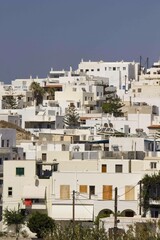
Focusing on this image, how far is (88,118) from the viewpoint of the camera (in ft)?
273

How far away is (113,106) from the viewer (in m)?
86.8

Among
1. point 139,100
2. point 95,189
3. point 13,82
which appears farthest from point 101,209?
point 13,82

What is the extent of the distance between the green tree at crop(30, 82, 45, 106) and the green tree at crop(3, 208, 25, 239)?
168 ft

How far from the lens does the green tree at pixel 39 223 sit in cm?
4159

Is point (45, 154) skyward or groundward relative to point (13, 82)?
groundward

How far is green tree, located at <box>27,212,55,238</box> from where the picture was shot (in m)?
41.6

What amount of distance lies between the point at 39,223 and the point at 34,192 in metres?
2.30

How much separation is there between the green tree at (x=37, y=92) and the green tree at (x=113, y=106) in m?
6.17

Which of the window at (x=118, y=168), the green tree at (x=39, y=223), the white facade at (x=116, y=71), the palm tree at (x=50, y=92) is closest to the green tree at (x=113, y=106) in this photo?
the palm tree at (x=50, y=92)

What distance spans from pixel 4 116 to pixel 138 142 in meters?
24.1

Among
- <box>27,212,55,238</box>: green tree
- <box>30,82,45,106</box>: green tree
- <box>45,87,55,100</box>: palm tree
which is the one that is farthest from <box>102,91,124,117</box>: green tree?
<box>27,212,55,238</box>: green tree

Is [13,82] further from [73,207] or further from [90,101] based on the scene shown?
[73,207]

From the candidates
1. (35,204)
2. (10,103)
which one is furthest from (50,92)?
(35,204)

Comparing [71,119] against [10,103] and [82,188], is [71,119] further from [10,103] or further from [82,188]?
[82,188]
